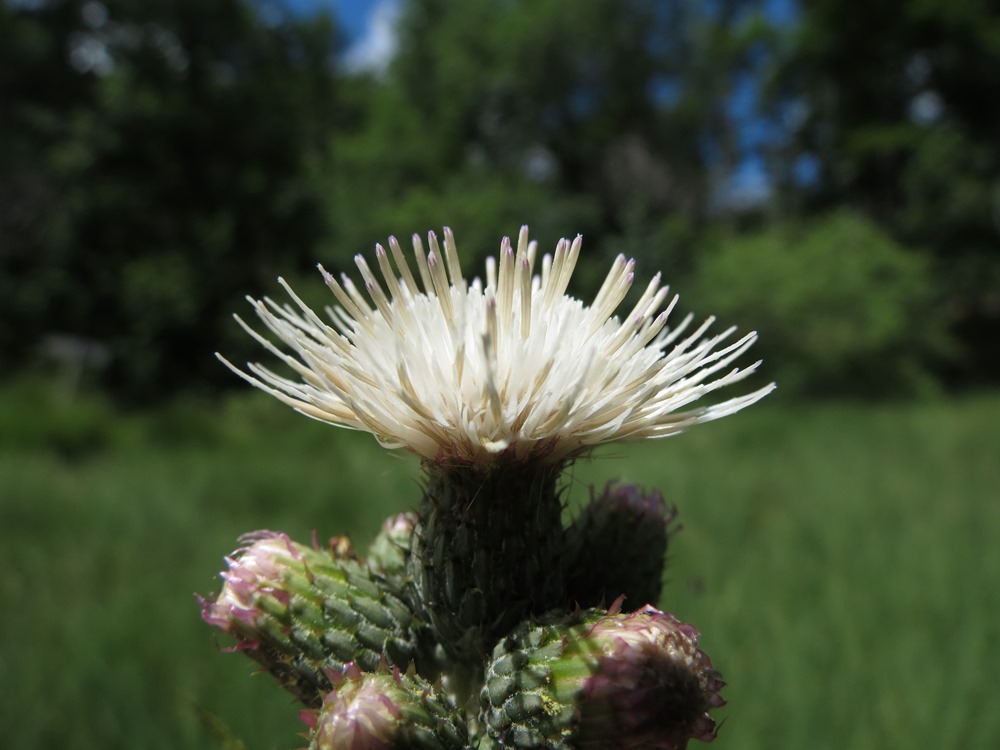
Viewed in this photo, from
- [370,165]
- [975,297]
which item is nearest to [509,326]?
[370,165]

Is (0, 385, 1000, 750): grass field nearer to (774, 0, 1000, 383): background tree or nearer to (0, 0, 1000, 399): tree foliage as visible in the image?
(0, 0, 1000, 399): tree foliage

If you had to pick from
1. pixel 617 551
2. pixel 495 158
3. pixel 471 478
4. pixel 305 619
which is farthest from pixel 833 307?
pixel 305 619

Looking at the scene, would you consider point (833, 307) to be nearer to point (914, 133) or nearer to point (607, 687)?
point (914, 133)

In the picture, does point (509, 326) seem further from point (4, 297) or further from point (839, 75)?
point (839, 75)

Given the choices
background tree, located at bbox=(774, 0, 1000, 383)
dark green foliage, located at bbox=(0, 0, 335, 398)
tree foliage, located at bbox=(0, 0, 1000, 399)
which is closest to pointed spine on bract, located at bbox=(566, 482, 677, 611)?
tree foliage, located at bbox=(0, 0, 1000, 399)

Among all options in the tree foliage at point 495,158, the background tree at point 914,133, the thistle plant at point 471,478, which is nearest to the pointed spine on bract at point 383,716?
the thistle plant at point 471,478

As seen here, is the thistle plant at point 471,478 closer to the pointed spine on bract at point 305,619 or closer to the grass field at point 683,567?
the pointed spine on bract at point 305,619
